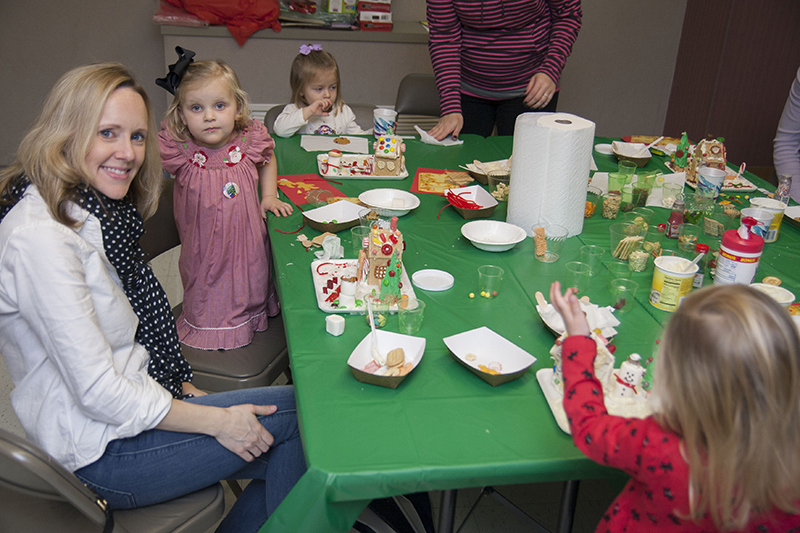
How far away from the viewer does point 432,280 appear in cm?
171

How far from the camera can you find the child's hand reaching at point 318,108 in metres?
2.87

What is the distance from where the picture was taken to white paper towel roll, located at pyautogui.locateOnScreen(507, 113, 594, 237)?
186 centimetres

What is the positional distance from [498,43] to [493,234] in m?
1.34

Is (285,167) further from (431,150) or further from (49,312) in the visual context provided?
(49,312)

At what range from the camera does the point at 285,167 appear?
2.57m

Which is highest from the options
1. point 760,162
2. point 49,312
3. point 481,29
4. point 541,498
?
point 481,29

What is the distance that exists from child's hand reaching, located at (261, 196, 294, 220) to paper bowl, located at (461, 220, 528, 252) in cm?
58

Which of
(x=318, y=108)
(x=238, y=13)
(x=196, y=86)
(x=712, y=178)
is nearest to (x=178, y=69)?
(x=196, y=86)

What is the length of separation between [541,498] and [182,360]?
46.7 inches

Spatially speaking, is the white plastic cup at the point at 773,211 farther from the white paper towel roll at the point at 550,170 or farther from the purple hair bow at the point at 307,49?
the purple hair bow at the point at 307,49

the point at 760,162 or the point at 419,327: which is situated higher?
the point at 419,327

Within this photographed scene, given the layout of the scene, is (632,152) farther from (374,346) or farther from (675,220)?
(374,346)

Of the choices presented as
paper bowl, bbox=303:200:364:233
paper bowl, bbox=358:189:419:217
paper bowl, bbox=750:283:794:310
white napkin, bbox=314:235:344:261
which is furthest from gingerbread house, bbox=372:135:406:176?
paper bowl, bbox=750:283:794:310

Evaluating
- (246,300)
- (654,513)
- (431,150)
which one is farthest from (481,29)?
(654,513)
